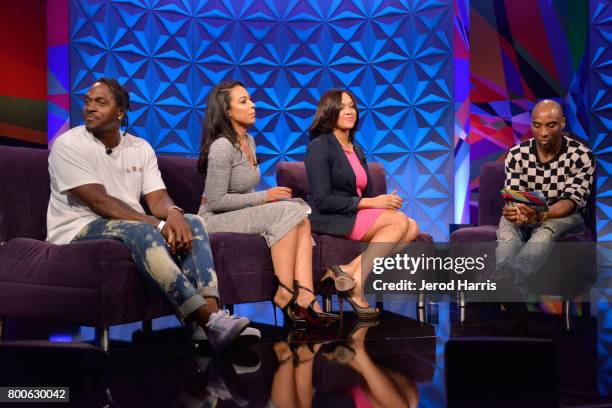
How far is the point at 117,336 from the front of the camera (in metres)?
3.10

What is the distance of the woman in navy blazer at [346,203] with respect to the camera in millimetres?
3432

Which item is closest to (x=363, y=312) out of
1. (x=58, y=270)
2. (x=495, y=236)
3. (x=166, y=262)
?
(x=495, y=236)

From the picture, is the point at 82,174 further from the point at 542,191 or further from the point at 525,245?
the point at 542,191

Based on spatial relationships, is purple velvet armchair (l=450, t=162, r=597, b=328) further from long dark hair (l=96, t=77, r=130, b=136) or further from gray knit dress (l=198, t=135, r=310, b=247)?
long dark hair (l=96, t=77, r=130, b=136)

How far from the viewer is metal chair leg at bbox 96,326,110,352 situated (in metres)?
2.48

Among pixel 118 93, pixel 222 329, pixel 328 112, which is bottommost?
pixel 222 329

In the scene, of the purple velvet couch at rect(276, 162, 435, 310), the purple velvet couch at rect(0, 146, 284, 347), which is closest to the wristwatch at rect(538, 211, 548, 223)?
the purple velvet couch at rect(276, 162, 435, 310)

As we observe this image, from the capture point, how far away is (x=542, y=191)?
3697 mm

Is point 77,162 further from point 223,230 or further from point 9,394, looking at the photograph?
point 9,394

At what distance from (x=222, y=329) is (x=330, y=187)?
140 cm

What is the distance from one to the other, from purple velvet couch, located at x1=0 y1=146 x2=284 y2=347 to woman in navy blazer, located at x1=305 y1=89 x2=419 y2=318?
63 centimetres

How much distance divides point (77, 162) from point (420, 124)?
5.54 metres

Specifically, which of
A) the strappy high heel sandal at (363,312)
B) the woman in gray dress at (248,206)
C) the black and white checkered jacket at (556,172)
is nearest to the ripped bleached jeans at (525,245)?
the black and white checkered jacket at (556,172)

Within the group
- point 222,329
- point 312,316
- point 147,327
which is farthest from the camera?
point 147,327
